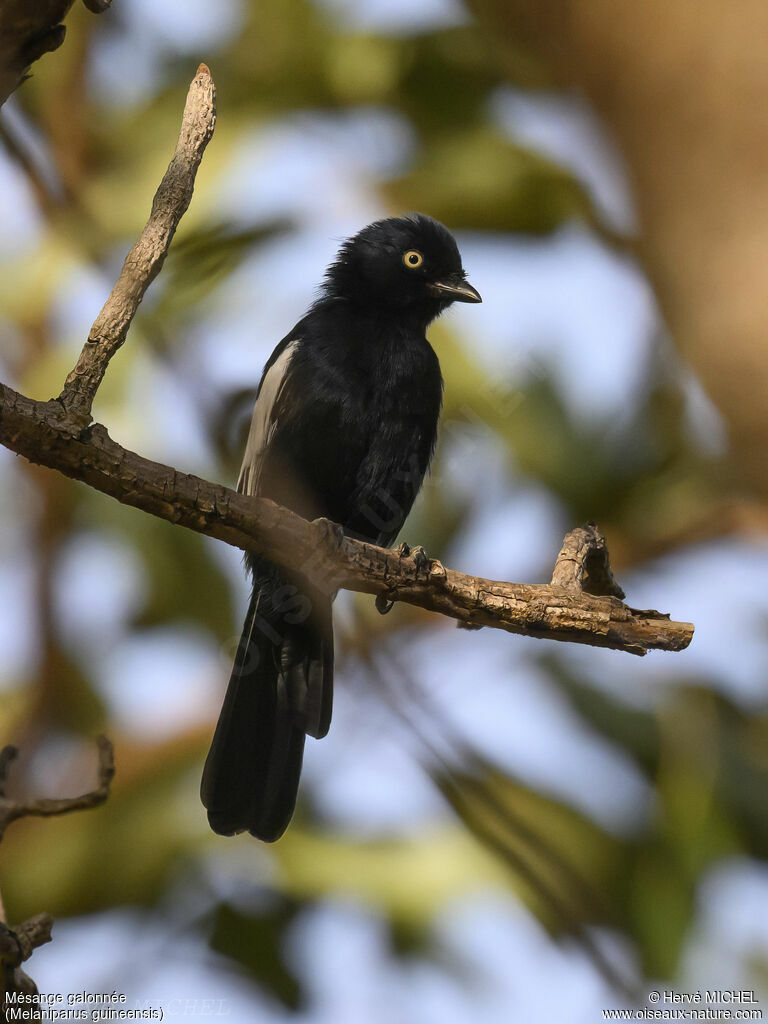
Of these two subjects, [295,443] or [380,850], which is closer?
[295,443]

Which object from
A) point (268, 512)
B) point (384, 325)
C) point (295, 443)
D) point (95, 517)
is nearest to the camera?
point (268, 512)

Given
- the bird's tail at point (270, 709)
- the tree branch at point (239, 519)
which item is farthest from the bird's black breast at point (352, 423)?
the tree branch at point (239, 519)

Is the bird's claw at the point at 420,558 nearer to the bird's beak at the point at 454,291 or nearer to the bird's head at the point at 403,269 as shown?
the bird's head at the point at 403,269

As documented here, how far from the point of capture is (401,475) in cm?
488

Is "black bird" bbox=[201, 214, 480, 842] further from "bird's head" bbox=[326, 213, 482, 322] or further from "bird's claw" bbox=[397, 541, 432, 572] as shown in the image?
"bird's claw" bbox=[397, 541, 432, 572]

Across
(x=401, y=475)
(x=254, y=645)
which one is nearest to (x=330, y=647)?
(x=254, y=645)

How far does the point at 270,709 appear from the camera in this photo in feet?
15.7

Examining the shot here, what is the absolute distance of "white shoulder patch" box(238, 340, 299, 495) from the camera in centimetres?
480

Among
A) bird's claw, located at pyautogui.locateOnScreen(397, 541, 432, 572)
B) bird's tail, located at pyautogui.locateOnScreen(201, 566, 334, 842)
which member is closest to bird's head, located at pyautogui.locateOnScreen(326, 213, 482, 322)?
bird's tail, located at pyautogui.locateOnScreen(201, 566, 334, 842)

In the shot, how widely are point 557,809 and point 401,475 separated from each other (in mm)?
3022

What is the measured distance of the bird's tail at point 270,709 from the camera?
4.60 metres

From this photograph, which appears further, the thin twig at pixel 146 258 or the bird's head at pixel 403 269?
the bird's head at pixel 403 269

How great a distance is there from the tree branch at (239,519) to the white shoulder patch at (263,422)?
4.66 ft

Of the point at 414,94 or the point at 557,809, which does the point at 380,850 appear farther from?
the point at 414,94
